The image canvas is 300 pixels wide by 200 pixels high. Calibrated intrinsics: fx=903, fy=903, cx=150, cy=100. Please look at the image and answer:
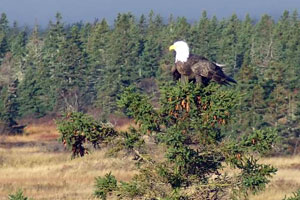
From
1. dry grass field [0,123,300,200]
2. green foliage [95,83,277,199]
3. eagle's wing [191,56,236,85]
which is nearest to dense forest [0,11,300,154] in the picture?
dry grass field [0,123,300,200]

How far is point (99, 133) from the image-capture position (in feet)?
30.9

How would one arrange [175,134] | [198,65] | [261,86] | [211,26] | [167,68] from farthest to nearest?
[211,26], [167,68], [261,86], [198,65], [175,134]

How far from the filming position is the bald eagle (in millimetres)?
11141

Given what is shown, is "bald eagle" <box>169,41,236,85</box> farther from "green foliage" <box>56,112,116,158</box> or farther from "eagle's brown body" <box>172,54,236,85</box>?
"green foliage" <box>56,112,116,158</box>

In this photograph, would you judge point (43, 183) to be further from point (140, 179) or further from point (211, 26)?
point (211, 26)

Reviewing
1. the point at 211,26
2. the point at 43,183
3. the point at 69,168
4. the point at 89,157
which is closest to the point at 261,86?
the point at 89,157

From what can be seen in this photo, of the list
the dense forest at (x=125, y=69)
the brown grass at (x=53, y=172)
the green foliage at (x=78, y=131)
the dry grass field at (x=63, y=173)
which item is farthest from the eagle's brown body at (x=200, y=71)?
the dense forest at (x=125, y=69)

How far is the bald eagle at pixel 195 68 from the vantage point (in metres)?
11.1

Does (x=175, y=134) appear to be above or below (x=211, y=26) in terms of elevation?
below

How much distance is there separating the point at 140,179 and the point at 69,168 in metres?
18.0

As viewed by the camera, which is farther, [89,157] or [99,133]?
[89,157]

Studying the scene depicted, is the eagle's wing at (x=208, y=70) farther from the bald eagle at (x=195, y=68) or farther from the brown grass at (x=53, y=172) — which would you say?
the brown grass at (x=53, y=172)

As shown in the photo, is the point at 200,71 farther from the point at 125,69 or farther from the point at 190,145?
the point at 125,69

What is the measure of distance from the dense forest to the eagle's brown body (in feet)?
86.4
